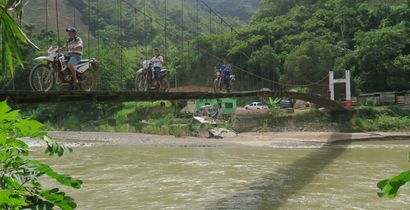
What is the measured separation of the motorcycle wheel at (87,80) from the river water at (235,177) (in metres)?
1.37

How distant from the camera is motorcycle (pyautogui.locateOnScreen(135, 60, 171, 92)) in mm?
7816

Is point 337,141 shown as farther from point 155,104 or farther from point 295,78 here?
point 155,104

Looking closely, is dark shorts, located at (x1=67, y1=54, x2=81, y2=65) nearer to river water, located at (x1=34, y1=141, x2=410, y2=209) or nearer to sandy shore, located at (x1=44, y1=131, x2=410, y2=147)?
river water, located at (x1=34, y1=141, x2=410, y2=209)

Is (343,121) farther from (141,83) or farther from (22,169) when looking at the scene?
(22,169)

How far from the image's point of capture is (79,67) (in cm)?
558

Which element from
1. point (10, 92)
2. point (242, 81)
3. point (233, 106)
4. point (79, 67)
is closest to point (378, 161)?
point (79, 67)

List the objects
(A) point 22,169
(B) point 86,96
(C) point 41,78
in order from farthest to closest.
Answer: (B) point 86,96 < (C) point 41,78 < (A) point 22,169

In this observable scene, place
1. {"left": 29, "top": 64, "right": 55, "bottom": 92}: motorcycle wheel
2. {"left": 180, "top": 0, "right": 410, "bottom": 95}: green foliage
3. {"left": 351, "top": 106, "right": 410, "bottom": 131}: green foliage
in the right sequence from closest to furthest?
{"left": 29, "top": 64, "right": 55, "bottom": 92}: motorcycle wheel
{"left": 351, "top": 106, "right": 410, "bottom": 131}: green foliage
{"left": 180, "top": 0, "right": 410, "bottom": 95}: green foliage

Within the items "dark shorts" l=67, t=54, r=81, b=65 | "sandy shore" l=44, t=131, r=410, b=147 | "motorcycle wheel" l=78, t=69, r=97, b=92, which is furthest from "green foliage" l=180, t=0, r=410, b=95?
"dark shorts" l=67, t=54, r=81, b=65

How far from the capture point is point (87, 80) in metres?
5.77

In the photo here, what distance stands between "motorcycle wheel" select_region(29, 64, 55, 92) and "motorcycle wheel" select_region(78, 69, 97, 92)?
430 mm

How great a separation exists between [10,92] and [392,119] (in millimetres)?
15782

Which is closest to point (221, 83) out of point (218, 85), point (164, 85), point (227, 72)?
point (218, 85)

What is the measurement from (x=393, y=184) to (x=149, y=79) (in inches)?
277
